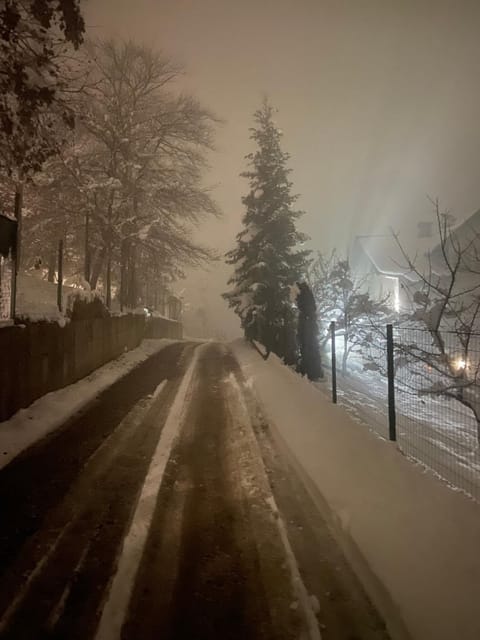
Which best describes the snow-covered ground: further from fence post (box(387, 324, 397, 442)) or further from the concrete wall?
the concrete wall

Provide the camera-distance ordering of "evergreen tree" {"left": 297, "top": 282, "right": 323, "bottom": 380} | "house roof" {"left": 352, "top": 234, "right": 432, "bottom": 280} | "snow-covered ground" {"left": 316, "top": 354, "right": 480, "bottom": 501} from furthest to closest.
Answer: "house roof" {"left": 352, "top": 234, "right": 432, "bottom": 280} < "evergreen tree" {"left": 297, "top": 282, "right": 323, "bottom": 380} < "snow-covered ground" {"left": 316, "top": 354, "right": 480, "bottom": 501}

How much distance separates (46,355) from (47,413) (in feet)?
4.64

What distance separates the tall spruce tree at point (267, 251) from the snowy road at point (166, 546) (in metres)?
14.5

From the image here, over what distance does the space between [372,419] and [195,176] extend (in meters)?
15.5

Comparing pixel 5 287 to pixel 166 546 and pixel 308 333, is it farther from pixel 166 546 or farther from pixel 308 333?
pixel 308 333

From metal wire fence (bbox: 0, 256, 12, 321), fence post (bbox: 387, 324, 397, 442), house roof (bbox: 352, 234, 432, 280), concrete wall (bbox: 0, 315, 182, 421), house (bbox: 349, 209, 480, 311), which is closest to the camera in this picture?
fence post (bbox: 387, 324, 397, 442)

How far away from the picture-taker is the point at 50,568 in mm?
2949

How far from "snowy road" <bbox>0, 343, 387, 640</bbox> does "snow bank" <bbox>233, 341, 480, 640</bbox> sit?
180 millimetres

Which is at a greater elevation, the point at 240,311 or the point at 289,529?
the point at 240,311

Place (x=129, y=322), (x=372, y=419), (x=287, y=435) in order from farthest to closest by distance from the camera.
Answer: (x=129, y=322), (x=372, y=419), (x=287, y=435)

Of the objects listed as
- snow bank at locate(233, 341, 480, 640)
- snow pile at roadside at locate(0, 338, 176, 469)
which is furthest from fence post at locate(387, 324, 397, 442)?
snow pile at roadside at locate(0, 338, 176, 469)

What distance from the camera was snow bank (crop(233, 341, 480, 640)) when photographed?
2547 millimetres

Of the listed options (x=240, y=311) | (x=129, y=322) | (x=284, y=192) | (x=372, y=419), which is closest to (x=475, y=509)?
(x=372, y=419)

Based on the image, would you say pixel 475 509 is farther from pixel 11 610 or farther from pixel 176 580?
pixel 11 610
